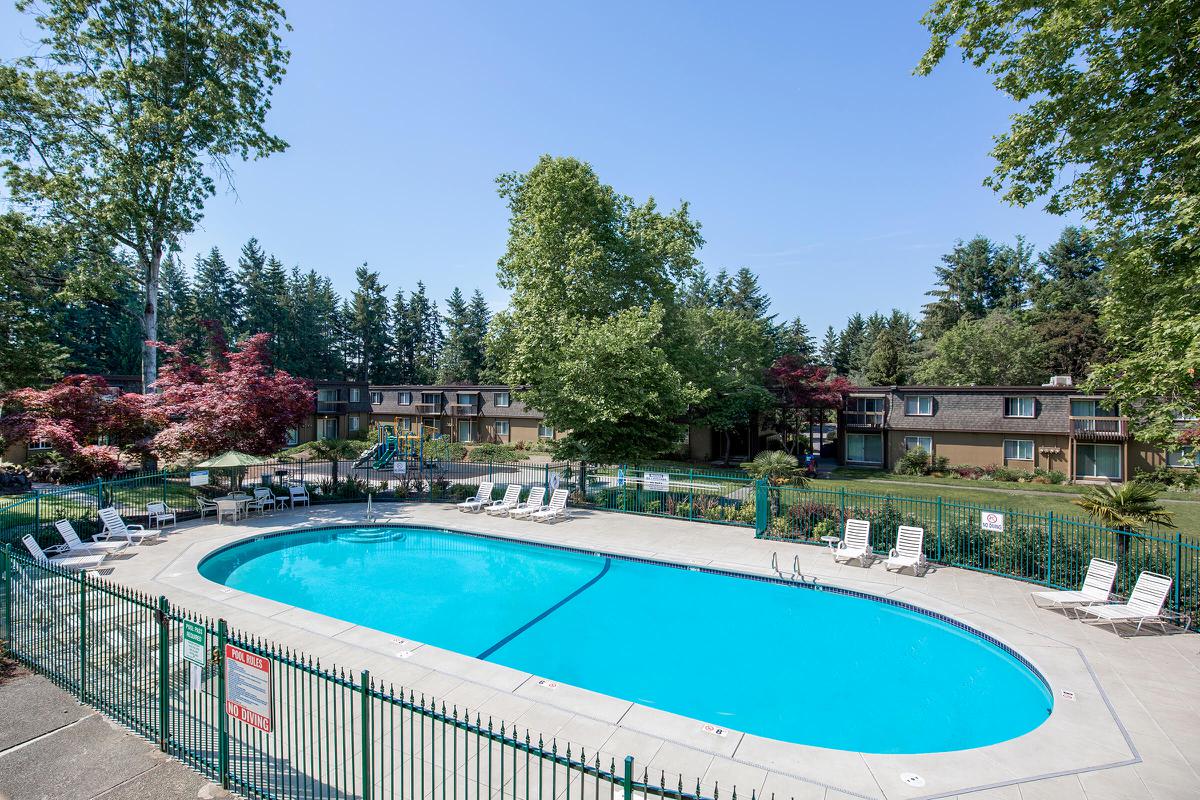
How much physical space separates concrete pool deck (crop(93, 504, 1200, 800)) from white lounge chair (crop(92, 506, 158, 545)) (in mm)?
1615

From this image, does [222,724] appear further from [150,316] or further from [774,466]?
[774,466]

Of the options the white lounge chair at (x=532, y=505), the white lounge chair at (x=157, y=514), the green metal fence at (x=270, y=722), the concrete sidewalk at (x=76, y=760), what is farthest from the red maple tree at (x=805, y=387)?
the concrete sidewalk at (x=76, y=760)

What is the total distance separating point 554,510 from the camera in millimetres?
18891

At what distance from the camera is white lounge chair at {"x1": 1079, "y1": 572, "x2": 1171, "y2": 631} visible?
970cm

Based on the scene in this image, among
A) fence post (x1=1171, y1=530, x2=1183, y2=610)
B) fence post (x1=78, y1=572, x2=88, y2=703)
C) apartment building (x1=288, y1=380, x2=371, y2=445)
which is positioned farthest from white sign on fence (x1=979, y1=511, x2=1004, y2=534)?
apartment building (x1=288, y1=380, x2=371, y2=445)

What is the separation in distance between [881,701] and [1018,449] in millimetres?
28600

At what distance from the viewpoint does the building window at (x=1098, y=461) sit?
28.6 m

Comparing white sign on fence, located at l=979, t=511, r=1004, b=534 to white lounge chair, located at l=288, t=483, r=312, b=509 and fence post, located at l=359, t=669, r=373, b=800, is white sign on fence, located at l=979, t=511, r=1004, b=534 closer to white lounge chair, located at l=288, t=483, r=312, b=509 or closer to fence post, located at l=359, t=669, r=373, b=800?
fence post, located at l=359, t=669, r=373, b=800

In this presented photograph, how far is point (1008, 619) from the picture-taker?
34.0 ft

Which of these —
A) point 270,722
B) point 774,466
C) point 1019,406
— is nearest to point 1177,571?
point 270,722

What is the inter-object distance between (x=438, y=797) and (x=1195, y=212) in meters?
14.9

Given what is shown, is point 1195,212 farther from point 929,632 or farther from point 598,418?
point 598,418

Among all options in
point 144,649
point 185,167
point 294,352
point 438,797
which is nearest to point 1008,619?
point 438,797

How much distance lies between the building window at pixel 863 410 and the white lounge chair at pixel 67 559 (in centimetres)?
3535
